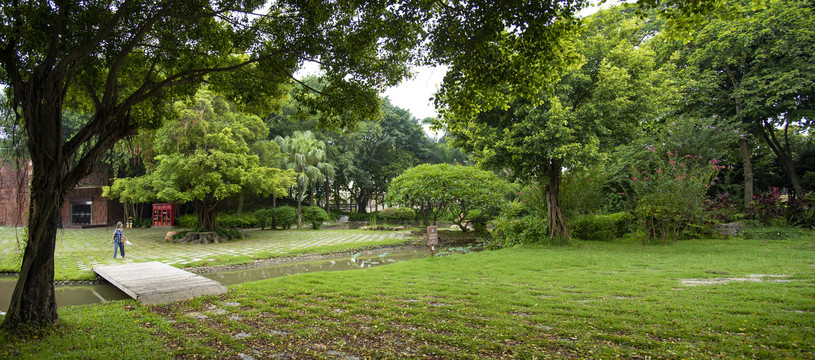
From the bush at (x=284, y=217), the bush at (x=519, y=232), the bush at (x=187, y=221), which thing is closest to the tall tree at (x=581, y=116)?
the bush at (x=519, y=232)

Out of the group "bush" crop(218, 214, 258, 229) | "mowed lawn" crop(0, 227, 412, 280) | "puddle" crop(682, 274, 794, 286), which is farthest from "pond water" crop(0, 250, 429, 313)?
"bush" crop(218, 214, 258, 229)

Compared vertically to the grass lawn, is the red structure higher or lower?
higher

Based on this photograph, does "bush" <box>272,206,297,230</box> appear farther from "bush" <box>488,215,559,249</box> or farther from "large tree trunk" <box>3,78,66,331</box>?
"large tree trunk" <box>3,78,66,331</box>

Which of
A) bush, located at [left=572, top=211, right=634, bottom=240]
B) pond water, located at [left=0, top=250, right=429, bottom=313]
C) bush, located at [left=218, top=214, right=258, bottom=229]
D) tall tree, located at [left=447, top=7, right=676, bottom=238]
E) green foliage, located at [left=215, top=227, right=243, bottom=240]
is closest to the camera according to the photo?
pond water, located at [left=0, top=250, right=429, bottom=313]

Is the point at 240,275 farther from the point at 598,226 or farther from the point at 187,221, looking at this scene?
the point at 187,221

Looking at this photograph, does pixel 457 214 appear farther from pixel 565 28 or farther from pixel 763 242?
pixel 565 28

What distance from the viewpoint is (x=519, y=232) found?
45.5 feet

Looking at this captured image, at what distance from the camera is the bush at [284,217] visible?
2434cm

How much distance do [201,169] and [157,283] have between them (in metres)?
10.1

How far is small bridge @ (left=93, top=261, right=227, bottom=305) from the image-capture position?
20.9ft

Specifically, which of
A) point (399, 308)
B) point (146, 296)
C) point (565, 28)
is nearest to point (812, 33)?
point (565, 28)

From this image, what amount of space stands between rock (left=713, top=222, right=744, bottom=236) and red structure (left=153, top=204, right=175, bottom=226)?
2938 centimetres

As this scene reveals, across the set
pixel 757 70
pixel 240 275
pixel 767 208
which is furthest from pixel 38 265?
Answer: pixel 757 70

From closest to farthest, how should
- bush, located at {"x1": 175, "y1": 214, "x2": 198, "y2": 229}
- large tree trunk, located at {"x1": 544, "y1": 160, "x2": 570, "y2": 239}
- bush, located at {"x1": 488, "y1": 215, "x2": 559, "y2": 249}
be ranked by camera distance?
1. large tree trunk, located at {"x1": 544, "y1": 160, "x2": 570, "y2": 239}
2. bush, located at {"x1": 488, "y1": 215, "x2": 559, "y2": 249}
3. bush, located at {"x1": 175, "y1": 214, "x2": 198, "y2": 229}
